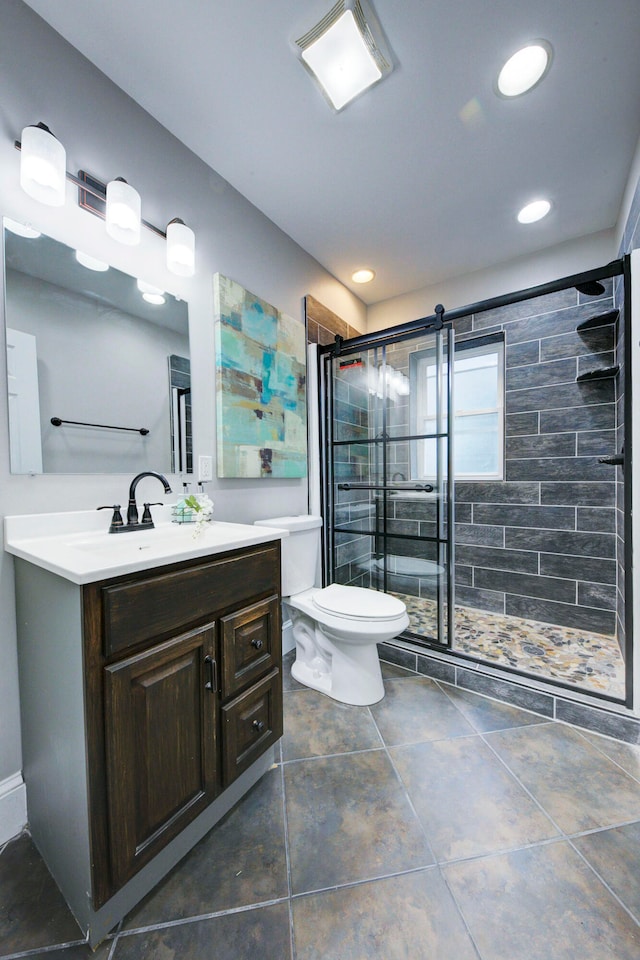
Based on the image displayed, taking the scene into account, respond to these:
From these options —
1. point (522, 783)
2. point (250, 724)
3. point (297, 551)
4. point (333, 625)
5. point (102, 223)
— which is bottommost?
point (522, 783)

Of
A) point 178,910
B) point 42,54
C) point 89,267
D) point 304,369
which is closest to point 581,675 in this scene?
point 178,910

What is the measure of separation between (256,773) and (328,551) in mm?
1325

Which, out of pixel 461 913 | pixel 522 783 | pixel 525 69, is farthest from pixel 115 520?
pixel 525 69

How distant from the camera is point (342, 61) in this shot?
1.26 meters

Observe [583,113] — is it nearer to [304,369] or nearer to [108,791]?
[304,369]

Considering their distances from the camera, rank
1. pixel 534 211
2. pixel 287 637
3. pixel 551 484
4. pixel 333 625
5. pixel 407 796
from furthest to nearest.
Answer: pixel 551 484
pixel 287 637
pixel 534 211
pixel 333 625
pixel 407 796

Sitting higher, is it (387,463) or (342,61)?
(342,61)

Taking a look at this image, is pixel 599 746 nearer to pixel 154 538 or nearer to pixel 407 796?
pixel 407 796

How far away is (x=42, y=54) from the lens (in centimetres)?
114

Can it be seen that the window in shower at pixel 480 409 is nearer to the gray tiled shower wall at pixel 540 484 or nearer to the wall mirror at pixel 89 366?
the gray tiled shower wall at pixel 540 484

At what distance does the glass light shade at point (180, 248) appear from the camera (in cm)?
146

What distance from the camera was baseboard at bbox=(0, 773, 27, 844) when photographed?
1.05m

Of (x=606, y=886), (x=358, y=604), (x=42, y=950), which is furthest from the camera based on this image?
(x=358, y=604)

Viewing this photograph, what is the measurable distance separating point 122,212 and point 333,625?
1825 millimetres
